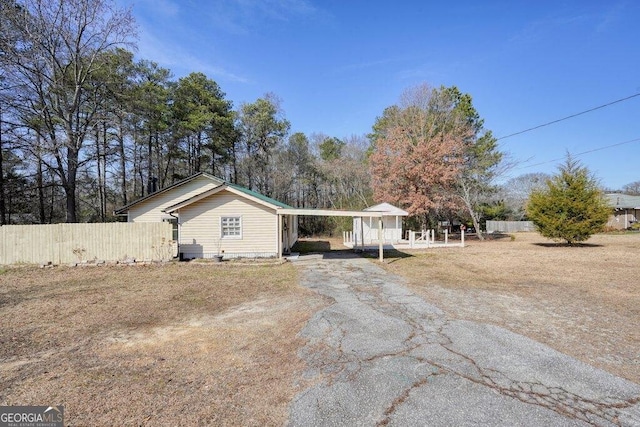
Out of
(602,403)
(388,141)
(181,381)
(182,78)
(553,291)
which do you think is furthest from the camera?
(182,78)

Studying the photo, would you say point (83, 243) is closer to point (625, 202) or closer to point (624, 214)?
point (624, 214)

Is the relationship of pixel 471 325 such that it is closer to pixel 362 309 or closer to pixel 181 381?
pixel 362 309

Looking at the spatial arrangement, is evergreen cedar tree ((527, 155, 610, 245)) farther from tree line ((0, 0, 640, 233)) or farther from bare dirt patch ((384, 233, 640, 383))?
bare dirt patch ((384, 233, 640, 383))

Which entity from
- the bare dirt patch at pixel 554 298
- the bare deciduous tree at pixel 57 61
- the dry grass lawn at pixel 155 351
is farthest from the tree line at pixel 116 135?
the bare dirt patch at pixel 554 298

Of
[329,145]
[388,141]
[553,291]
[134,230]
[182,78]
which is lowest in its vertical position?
[553,291]

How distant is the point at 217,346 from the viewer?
14.4 feet

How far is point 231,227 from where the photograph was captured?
13.6m

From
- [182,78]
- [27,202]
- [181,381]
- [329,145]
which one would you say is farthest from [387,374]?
[329,145]

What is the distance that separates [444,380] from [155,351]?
3.83 m

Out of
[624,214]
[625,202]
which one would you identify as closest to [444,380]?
[624,214]

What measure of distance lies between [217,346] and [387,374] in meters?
2.47

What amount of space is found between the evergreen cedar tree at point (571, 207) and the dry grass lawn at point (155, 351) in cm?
1853

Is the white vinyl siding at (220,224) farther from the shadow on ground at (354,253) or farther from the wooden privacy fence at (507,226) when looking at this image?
the wooden privacy fence at (507,226)

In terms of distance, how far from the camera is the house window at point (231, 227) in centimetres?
1358
